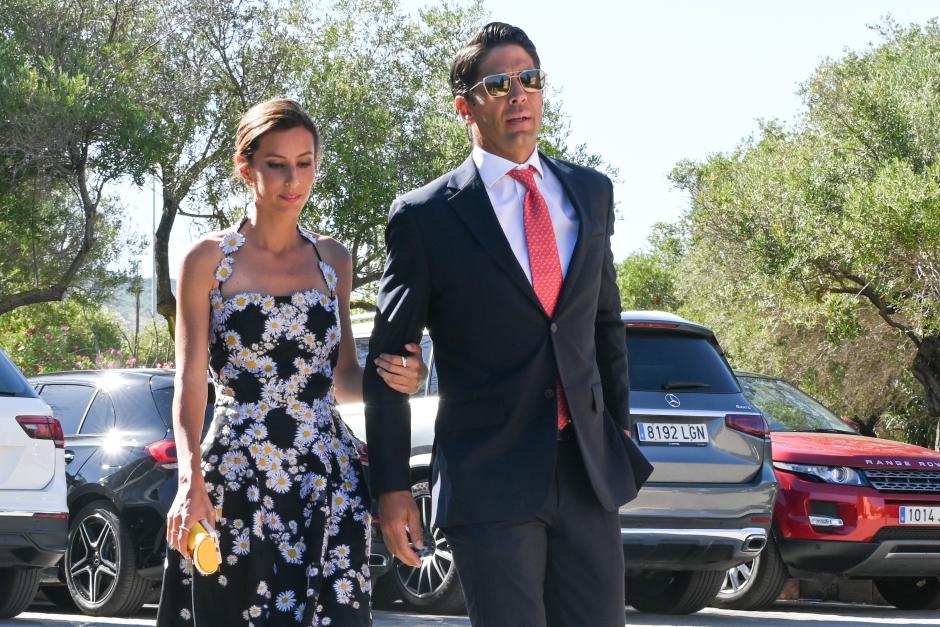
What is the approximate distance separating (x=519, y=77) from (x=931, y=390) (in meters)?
19.6

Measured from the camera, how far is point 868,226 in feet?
67.4

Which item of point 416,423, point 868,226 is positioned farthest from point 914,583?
point 868,226

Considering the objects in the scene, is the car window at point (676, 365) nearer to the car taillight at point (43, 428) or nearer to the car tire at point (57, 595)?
the car taillight at point (43, 428)

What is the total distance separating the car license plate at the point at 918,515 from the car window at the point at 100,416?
5.41 m

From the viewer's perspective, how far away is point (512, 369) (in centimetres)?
353

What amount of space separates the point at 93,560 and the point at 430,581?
213cm

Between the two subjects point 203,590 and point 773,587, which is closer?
point 203,590

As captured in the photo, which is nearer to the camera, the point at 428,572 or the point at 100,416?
the point at 428,572

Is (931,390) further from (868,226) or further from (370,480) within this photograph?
(370,480)

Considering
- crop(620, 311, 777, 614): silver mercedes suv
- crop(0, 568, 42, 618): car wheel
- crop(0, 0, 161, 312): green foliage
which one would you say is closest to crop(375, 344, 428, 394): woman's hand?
crop(620, 311, 777, 614): silver mercedes suv

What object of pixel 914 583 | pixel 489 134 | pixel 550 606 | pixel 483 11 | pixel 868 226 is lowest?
pixel 914 583

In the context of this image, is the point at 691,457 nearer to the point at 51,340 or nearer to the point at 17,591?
the point at 17,591

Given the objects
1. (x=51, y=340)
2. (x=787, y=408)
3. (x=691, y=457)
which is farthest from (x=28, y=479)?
(x=51, y=340)

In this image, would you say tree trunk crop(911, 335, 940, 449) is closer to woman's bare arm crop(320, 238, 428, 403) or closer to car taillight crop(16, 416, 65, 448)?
car taillight crop(16, 416, 65, 448)
